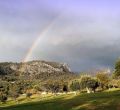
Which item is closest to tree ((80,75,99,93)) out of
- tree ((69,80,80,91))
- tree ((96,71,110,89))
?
tree ((69,80,80,91))

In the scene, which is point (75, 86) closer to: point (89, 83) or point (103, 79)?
point (89, 83)

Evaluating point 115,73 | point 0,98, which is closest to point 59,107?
point 115,73

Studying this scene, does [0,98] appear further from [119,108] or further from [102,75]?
[119,108]

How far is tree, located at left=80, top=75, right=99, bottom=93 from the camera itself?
186 metres

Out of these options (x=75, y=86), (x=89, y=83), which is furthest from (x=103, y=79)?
(x=75, y=86)

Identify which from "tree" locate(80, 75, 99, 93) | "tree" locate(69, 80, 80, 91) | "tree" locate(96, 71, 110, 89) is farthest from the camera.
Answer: "tree" locate(69, 80, 80, 91)

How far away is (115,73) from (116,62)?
16.0 feet

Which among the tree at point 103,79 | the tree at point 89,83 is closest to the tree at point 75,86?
the tree at point 89,83

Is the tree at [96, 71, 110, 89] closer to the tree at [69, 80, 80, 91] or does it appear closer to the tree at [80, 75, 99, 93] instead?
the tree at [80, 75, 99, 93]

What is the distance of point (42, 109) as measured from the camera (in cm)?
7562

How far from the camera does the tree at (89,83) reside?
18600cm

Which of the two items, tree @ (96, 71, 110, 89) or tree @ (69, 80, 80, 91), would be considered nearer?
tree @ (96, 71, 110, 89)

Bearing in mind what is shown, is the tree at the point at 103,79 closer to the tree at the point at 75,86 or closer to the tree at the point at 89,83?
the tree at the point at 89,83

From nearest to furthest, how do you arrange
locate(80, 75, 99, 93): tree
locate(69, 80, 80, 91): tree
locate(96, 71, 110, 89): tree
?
locate(80, 75, 99, 93): tree → locate(96, 71, 110, 89): tree → locate(69, 80, 80, 91): tree
